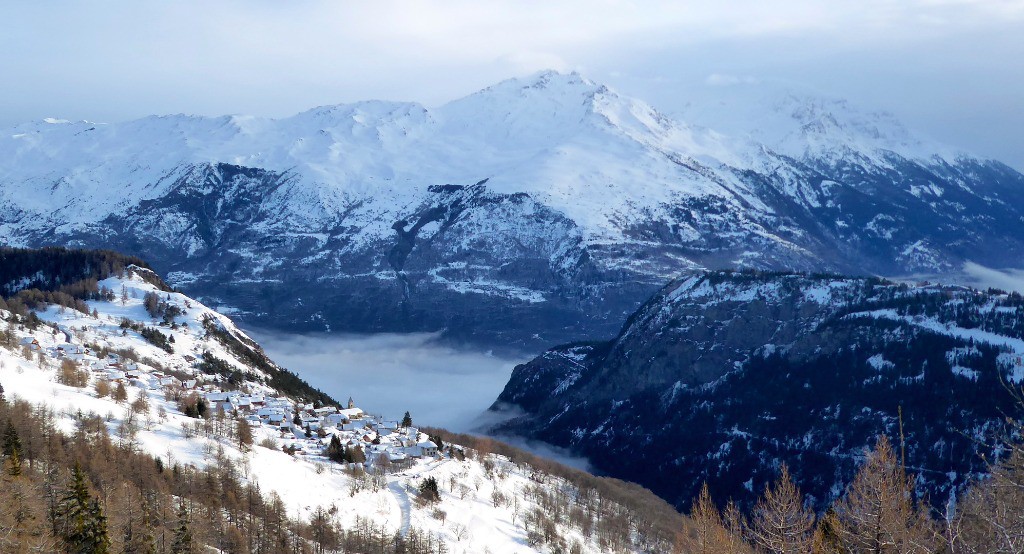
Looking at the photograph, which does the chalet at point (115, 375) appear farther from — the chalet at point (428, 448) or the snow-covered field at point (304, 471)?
the chalet at point (428, 448)

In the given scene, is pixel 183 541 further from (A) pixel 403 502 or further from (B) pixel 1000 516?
(B) pixel 1000 516

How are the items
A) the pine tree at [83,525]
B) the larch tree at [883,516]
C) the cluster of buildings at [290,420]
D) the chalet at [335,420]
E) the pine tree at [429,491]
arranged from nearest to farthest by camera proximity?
the larch tree at [883,516]
the pine tree at [83,525]
the pine tree at [429,491]
the cluster of buildings at [290,420]
the chalet at [335,420]

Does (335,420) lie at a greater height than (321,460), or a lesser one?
lesser

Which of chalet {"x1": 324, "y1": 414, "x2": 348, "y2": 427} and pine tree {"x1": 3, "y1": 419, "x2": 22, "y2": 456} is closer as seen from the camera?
pine tree {"x1": 3, "y1": 419, "x2": 22, "y2": 456}

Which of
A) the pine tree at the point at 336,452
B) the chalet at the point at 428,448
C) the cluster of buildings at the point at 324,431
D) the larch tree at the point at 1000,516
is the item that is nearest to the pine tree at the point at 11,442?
the cluster of buildings at the point at 324,431

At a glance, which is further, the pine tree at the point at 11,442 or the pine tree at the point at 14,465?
the pine tree at the point at 11,442

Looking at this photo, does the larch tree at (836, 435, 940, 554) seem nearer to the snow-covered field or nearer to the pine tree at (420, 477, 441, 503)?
the snow-covered field

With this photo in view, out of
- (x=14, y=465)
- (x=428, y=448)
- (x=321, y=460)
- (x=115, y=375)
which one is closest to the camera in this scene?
(x=14, y=465)

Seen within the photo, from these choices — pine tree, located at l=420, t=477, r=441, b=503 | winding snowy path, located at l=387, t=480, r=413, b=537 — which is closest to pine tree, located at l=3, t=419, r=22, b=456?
winding snowy path, located at l=387, t=480, r=413, b=537

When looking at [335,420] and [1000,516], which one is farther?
[335,420]

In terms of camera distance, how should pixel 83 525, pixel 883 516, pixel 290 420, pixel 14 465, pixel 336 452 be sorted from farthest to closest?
pixel 290 420 → pixel 336 452 → pixel 14 465 → pixel 83 525 → pixel 883 516

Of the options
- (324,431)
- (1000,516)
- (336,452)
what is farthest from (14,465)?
(1000,516)

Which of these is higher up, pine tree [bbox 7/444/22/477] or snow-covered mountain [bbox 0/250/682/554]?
pine tree [bbox 7/444/22/477]
